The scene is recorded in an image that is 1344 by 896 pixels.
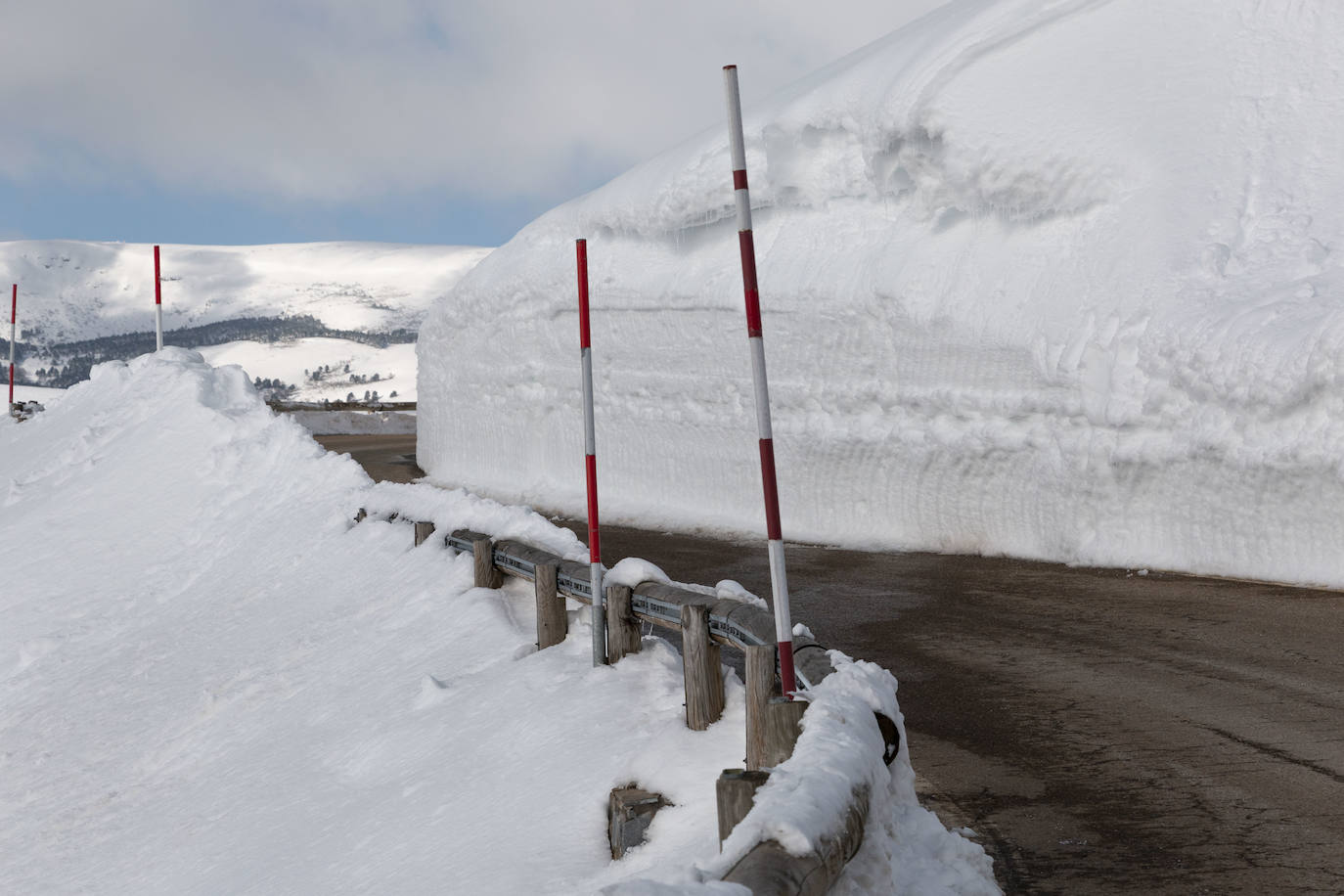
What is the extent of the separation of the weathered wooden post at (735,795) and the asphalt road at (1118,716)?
1.15 metres

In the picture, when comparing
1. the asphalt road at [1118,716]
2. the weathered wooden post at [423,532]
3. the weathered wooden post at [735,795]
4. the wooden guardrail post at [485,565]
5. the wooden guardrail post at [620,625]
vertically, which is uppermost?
the weathered wooden post at [423,532]

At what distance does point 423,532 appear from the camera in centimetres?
856

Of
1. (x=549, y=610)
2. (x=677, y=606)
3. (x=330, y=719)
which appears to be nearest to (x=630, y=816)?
(x=677, y=606)

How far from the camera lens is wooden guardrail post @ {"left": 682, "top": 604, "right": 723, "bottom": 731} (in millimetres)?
4418

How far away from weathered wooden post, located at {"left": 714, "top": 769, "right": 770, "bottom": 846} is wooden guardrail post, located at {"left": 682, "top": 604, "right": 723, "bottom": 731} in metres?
1.38

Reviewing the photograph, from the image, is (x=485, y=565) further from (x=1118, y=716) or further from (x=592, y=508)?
(x=1118, y=716)

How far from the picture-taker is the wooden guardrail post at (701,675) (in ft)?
14.5

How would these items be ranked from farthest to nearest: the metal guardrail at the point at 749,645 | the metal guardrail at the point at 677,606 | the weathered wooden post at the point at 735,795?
the metal guardrail at the point at 677,606, the weathered wooden post at the point at 735,795, the metal guardrail at the point at 749,645

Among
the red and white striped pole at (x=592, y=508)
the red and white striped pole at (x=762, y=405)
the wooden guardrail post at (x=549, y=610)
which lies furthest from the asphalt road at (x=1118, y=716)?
the wooden guardrail post at (x=549, y=610)

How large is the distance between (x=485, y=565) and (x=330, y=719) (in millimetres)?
Answer: 1274

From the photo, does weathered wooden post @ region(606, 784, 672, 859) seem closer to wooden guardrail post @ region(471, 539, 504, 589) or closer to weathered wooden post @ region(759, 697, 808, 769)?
weathered wooden post @ region(759, 697, 808, 769)

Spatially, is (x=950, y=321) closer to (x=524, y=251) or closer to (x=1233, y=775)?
(x=1233, y=775)

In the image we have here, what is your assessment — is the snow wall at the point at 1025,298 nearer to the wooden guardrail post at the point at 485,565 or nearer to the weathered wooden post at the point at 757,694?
the wooden guardrail post at the point at 485,565

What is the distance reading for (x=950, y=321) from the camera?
37.6 ft
